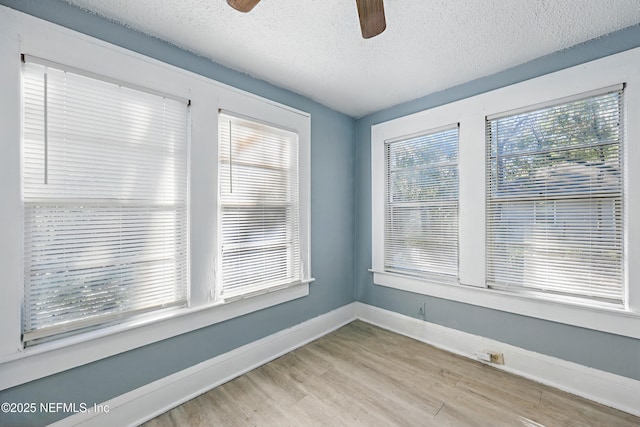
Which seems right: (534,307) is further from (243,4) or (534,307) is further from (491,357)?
(243,4)

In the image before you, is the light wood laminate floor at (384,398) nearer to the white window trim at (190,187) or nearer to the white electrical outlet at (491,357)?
the white electrical outlet at (491,357)

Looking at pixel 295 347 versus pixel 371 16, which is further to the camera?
pixel 295 347

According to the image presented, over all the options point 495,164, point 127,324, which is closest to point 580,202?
point 495,164

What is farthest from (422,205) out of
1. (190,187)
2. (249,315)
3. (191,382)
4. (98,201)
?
(98,201)

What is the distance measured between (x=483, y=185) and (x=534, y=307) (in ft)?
3.57

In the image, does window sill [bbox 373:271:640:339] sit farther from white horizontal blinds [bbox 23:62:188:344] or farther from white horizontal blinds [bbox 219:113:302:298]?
white horizontal blinds [bbox 23:62:188:344]

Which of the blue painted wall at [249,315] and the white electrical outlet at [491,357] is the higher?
the blue painted wall at [249,315]

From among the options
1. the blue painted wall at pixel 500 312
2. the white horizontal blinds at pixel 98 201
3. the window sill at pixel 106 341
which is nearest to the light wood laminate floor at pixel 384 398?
the blue painted wall at pixel 500 312

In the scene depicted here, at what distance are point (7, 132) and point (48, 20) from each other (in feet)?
2.22

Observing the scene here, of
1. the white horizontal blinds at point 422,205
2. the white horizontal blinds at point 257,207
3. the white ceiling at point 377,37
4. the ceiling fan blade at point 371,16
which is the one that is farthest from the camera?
the white horizontal blinds at point 422,205

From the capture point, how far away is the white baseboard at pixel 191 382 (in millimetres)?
1594

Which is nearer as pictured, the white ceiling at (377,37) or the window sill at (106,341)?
the window sill at (106,341)

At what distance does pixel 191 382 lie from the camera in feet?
6.32

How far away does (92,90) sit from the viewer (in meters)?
1.58
